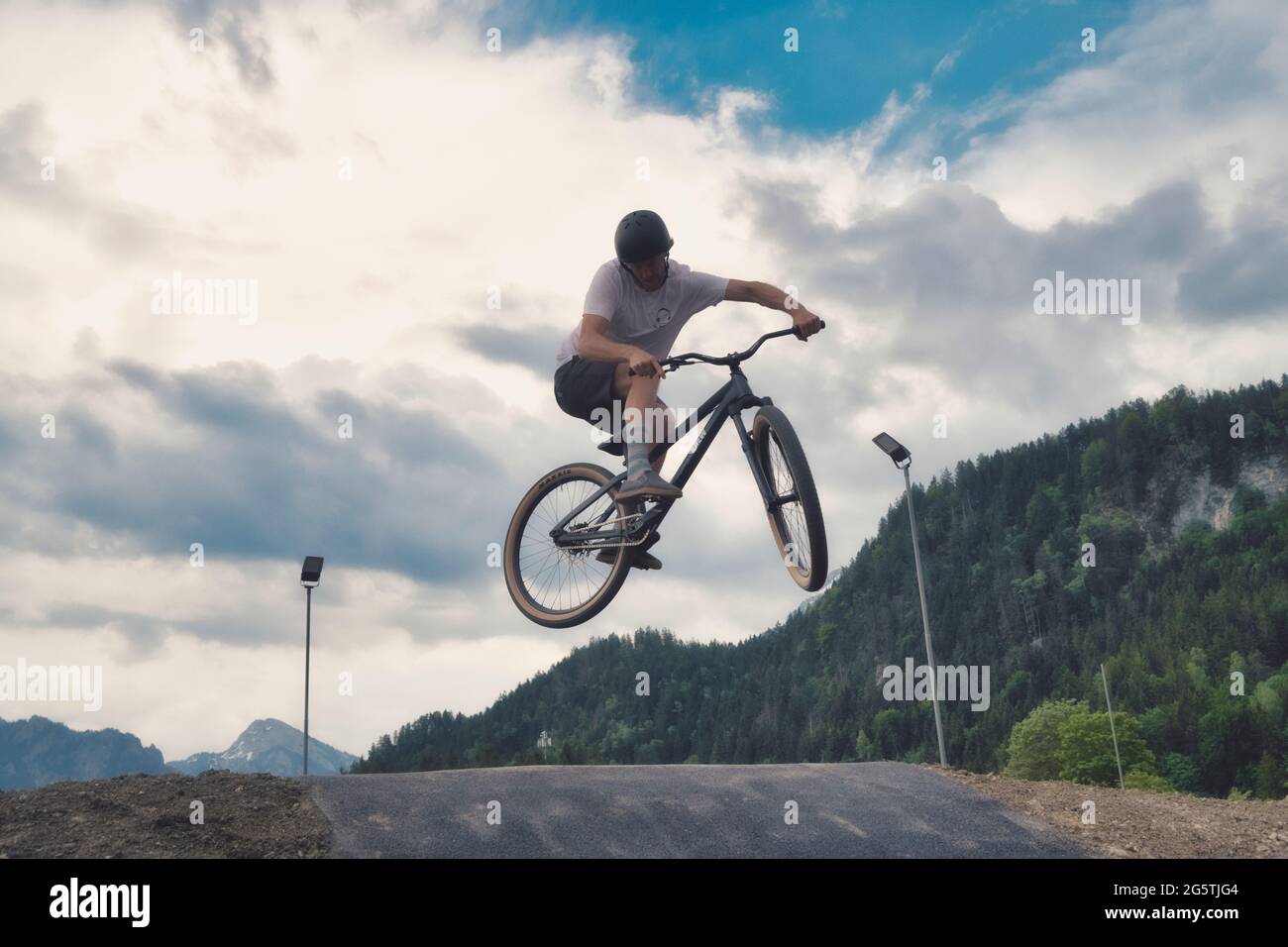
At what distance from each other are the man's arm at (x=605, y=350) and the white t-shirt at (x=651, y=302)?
0.09 m

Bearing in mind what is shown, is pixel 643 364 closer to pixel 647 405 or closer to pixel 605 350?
pixel 605 350

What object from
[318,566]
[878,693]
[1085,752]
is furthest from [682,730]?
[318,566]

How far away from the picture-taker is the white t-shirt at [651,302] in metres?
9.33

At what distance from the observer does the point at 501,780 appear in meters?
13.6

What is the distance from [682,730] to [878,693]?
1756 inches

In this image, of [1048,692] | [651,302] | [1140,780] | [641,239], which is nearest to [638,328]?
[651,302]

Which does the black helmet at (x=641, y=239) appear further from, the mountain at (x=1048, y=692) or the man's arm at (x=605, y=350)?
the mountain at (x=1048, y=692)

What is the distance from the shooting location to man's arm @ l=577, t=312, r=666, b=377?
28.5ft

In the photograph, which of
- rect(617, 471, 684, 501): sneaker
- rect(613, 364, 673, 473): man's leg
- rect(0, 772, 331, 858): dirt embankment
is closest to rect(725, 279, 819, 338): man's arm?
rect(613, 364, 673, 473): man's leg

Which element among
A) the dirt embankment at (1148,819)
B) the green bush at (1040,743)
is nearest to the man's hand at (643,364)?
the dirt embankment at (1148,819)

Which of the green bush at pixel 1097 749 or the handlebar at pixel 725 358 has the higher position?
the handlebar at pixel 725 358

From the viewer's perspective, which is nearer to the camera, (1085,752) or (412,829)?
(412,829)

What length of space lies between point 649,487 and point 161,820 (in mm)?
6522
